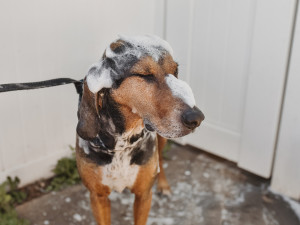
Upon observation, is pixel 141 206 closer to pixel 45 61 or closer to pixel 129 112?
pixel 129 112

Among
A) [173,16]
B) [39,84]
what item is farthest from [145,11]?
[39,84]

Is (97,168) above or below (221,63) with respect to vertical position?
below

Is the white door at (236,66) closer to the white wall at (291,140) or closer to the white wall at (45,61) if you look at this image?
the white wall at (291,140)

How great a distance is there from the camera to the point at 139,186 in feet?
5.39

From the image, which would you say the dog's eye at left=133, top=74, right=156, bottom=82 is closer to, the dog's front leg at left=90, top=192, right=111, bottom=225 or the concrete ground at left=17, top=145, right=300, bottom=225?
the dog's front leg at left=90, top=192, right=111, bottom=225

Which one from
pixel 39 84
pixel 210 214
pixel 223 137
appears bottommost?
pixel 210 214

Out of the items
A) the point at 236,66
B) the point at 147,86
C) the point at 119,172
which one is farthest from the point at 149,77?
the point at 236,66

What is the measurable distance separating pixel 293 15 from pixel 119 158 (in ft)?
4.61

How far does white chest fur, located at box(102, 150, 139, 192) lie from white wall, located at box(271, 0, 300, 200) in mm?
1208

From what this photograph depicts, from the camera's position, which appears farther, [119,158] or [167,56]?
[119,158]

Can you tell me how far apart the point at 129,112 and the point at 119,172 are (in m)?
0.34

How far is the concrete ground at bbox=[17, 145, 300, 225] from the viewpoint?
220 centimetres

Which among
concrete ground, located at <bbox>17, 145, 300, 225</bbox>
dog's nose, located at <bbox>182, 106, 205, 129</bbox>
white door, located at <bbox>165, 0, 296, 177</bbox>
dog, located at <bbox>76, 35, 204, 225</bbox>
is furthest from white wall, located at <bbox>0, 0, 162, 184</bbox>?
dog's nose, located at <bbox>182, 106, 205, 129</bbox>

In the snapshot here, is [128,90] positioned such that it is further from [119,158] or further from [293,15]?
[293,15]
